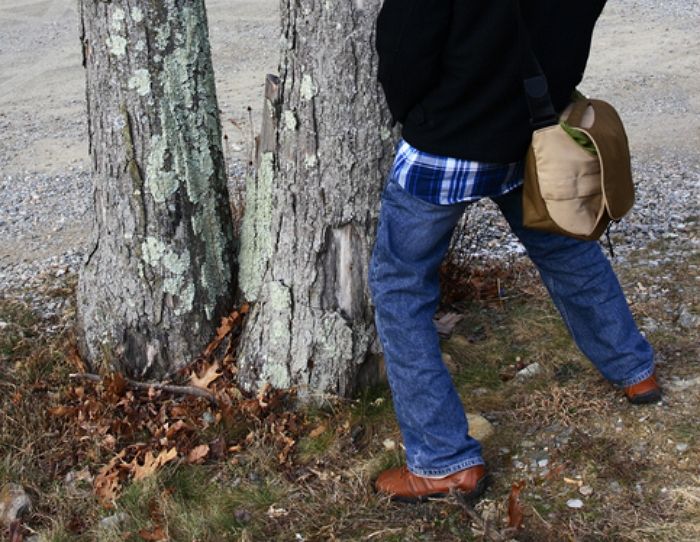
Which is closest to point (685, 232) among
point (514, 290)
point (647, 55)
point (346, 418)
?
point (514, 290)

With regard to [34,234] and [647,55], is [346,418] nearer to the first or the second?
[34,234]

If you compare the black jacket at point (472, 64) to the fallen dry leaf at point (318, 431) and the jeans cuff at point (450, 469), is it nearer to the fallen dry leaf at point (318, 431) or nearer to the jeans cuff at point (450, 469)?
A: the jeans cuff at point (450, 469)

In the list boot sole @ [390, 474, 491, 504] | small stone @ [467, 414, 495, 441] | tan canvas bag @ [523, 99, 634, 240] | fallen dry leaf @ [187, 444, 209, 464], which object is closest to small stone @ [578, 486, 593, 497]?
boot sole @ [390, 474, 491, 504]

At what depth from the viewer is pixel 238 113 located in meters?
8.71

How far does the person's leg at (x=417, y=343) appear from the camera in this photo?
9.51 ft

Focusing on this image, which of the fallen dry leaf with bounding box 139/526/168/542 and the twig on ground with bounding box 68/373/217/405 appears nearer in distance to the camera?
the fallen dry leaf with bounding box 139/526/168/542

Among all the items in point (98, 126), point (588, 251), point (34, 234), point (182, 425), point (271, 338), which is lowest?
point (34, 234)

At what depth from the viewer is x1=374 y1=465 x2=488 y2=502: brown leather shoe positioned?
3.03 metres

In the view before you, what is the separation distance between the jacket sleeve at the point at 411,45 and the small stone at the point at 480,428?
132 centimetres

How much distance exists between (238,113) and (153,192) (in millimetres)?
5299

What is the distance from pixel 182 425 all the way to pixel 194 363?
37cm

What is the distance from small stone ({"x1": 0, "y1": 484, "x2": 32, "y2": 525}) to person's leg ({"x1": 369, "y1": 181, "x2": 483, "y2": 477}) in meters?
1.42

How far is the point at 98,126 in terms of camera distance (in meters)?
3.54

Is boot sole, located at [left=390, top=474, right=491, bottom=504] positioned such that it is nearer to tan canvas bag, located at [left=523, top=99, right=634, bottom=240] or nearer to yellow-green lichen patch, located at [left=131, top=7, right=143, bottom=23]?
tan canvas bag, located at [left=523, top=99, right=634, bottom=240]
